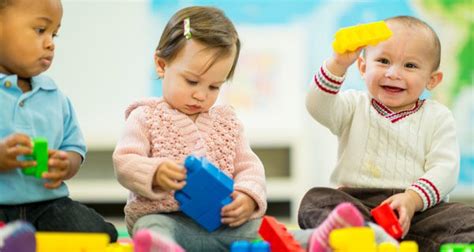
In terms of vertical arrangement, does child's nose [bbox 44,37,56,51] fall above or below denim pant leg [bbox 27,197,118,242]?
above

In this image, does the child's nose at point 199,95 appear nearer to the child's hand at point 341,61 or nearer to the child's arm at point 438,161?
the child's hand at point 341,61

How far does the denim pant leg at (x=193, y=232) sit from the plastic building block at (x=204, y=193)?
0.02 m

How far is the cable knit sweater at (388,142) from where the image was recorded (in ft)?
4.68

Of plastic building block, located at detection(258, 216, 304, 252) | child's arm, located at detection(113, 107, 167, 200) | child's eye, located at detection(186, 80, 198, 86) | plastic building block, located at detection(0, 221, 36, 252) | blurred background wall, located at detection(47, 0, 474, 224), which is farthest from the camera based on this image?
blurred background wall, located at detection(47, 0, 474, 224)

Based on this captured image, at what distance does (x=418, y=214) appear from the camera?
1407mm

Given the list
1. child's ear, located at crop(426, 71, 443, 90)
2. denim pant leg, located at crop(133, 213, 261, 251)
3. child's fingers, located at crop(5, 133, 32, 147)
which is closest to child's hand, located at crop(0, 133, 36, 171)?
child's fingers, located at crop(5, 133, 32, 147)

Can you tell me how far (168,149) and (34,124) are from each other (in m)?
0.23

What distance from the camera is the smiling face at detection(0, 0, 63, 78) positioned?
1.21m

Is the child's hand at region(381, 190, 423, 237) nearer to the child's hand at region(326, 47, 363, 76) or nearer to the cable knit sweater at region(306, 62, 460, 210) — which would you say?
the cable knit sweater at region(306, 62, 460, 210)

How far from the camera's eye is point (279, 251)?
1101 millimetres

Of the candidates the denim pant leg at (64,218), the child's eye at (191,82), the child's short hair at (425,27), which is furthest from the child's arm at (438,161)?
the denim pant leg at (64,218)

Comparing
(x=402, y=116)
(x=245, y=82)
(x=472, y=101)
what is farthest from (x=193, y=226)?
(x=472, y=101)

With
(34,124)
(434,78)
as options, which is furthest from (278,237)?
(434,78)

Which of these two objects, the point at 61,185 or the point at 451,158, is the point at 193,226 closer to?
the point at 61,185
